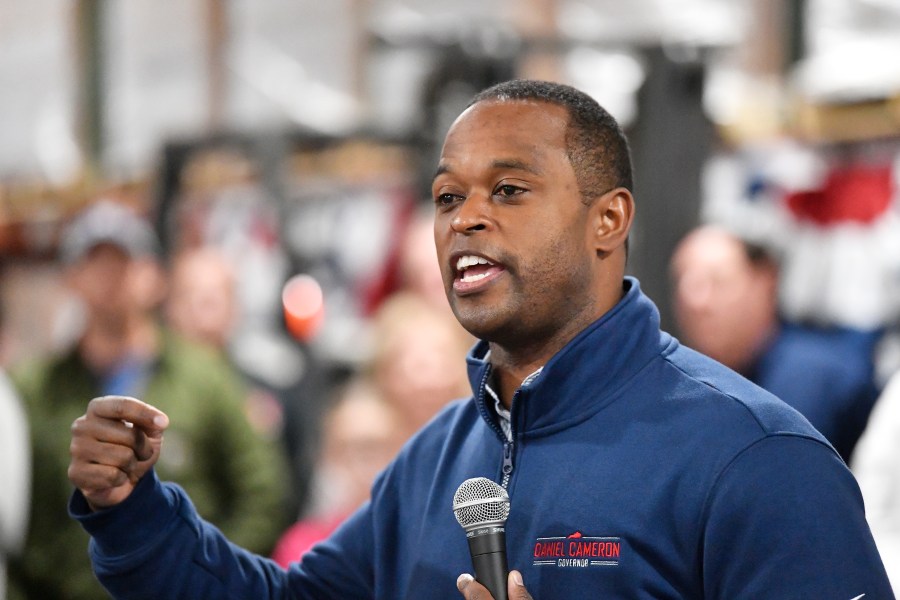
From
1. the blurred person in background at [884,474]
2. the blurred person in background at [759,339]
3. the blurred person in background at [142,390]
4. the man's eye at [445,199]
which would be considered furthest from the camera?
the blurred person in background at [142,390]

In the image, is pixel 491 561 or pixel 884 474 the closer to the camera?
pixel 491 561

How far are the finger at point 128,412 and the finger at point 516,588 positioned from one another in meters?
0.51

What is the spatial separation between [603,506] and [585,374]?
7.5 inches

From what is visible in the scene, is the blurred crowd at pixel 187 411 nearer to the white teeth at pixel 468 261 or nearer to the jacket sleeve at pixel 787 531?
the white teeth at pixel 468 261

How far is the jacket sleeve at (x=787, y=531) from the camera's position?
162cm

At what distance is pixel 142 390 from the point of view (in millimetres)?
4586

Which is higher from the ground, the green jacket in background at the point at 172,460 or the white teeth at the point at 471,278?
the white teeth at the point at 471,278

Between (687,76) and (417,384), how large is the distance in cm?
233

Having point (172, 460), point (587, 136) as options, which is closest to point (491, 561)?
point (587, 136)

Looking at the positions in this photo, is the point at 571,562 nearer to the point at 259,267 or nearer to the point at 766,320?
the point at 766,320

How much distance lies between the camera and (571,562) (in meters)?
1.74

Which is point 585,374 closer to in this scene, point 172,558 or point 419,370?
point 172,558

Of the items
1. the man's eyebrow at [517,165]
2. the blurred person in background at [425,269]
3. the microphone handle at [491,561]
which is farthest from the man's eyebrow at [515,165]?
the blurred person in background at [425,269]

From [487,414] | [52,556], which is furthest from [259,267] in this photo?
[487,414]
